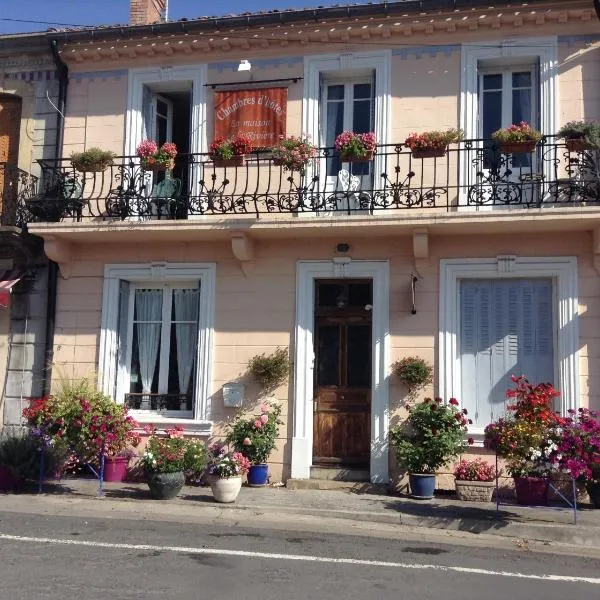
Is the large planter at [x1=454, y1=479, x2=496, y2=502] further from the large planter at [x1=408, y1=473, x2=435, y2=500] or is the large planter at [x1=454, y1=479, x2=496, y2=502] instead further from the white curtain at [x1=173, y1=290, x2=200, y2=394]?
the white curtain at [x1=173, y1=290, x2=200, y2=394]

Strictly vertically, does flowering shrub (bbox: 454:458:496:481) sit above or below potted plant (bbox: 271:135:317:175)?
below

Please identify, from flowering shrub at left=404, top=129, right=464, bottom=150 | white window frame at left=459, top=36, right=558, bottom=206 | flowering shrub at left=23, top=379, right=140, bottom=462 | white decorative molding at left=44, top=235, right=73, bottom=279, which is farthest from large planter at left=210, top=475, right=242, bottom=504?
flowering shrub at left=404, top=129, right=464, bottom=150

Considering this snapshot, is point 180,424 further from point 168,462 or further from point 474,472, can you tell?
point 474,472

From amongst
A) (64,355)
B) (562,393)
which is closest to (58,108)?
(64,355)

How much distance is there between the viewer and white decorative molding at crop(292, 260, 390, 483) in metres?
10.3

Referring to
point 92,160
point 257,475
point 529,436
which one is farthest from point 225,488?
point 92,160

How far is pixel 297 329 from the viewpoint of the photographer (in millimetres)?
10789

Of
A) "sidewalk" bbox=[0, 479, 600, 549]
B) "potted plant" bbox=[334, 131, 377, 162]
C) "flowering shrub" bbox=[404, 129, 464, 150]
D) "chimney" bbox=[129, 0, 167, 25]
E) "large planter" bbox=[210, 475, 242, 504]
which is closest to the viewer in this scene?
"sidewalk" bbox=[0, 479, 600, 549]

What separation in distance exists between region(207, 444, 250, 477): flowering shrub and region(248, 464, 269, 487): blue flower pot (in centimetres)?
56

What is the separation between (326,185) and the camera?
11156 mm

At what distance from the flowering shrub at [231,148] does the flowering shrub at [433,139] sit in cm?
225

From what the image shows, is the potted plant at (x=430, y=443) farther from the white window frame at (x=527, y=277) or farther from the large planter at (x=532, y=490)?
the large planter at (x=532, y=490)

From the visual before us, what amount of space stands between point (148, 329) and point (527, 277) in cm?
564

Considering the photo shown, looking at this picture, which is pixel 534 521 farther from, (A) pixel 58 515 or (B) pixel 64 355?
(B) pixel 64 355
